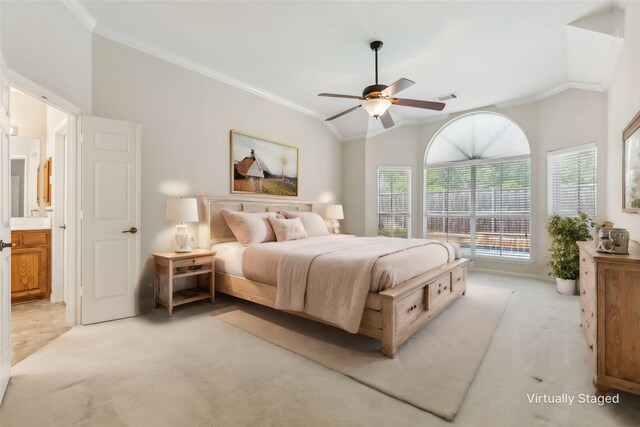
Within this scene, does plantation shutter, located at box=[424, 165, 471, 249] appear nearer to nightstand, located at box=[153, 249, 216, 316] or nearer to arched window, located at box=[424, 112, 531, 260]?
arched window, located at box=[424, 112, 531, 260]

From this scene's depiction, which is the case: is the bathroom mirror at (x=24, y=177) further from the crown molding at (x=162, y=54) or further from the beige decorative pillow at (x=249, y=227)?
the beige decorative pillow at (x=249, y=227)

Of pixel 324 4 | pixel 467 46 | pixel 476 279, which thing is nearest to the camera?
pixel 324 4

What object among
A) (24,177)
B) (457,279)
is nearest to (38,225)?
(24,177)

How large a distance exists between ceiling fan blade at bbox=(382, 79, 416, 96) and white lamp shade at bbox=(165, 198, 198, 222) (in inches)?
97.9

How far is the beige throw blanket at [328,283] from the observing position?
7.82 ft

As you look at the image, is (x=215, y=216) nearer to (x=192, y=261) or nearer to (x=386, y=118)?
(x=192, y=261)

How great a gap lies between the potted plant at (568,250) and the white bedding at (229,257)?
4.25m

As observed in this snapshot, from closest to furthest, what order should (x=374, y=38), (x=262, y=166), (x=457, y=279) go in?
(x=374, y=38)
(x=457, y=279)
(x=262, y=166)

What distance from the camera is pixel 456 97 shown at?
496 centimetres

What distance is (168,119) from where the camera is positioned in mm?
3713

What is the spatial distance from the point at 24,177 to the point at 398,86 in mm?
5154

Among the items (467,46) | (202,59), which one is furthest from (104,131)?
(467,46)

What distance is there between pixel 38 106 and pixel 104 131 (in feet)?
7.63

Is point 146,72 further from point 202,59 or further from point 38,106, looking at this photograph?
point 38,106
